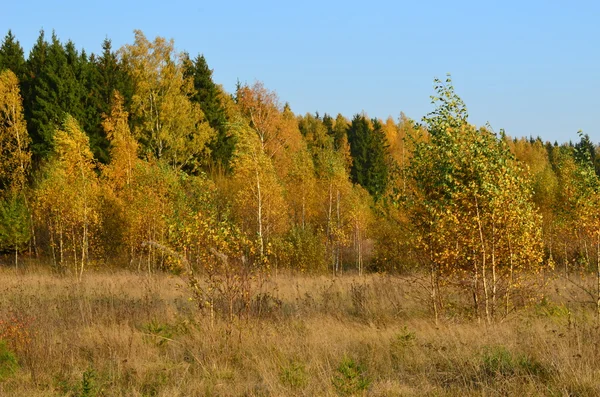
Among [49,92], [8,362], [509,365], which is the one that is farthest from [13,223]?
[509,365]

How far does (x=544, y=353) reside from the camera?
7082 mm

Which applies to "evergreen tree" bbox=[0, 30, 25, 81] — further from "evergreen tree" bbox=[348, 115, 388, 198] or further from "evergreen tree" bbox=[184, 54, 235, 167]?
"evergreen tree" bbox=[348, 115, 388, 198]

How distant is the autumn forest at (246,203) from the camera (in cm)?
1021

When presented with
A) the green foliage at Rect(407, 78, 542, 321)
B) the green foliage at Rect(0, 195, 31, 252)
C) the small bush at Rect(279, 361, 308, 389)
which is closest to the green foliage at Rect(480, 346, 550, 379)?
the small bush at Rect(279, 361, 308, 389)

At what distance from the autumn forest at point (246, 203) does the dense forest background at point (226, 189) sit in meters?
0.07

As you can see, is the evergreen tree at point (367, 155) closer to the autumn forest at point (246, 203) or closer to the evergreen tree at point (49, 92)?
the autumn forest at point (246, 203)

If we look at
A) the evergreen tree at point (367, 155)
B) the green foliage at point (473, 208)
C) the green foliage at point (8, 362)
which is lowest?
the green foliage at point (8, 362)

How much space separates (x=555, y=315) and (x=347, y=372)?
714 centimetres

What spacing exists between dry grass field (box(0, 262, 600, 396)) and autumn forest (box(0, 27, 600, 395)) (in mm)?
170

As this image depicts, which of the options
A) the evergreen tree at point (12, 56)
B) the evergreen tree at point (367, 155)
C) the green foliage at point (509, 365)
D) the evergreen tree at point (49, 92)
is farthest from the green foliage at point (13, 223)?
the evergreen tree at point (367, 155)

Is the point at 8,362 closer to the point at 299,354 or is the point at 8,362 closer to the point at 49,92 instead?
the point at 299,354

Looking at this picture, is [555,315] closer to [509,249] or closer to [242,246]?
[509,249]

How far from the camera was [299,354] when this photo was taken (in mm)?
8219

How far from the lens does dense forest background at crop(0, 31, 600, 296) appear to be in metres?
10.6
